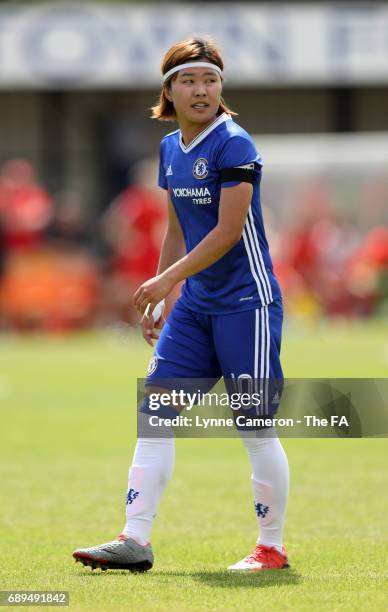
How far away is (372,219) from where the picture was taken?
86.6 ft

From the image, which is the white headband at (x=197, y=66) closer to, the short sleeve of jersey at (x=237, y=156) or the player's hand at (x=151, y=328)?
the short sleeve of jersey at (x=237, y=156)

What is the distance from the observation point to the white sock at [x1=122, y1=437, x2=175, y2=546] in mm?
6082

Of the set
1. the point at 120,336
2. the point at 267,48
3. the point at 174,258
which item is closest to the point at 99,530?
the point at 174,258

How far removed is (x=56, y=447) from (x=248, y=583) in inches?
207

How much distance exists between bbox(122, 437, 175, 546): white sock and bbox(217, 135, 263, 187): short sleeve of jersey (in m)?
1.20

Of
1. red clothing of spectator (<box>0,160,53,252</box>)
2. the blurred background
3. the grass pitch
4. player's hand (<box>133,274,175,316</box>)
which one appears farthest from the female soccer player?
red clothing of spectator (<box>0,160,53,252</box>)

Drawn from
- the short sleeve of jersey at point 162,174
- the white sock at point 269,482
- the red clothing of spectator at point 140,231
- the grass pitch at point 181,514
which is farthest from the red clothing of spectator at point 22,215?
the white sock at point 269,482

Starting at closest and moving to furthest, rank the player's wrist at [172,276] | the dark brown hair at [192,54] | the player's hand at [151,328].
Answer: the player's wrist at [172,276] < the dark brown hair at [192,54] < the player's hand at [151,328]

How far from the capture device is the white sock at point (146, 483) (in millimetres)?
6082

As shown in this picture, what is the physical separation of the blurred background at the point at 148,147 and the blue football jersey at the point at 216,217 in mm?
17336

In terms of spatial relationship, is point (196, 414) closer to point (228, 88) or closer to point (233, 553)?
point (233, 553)

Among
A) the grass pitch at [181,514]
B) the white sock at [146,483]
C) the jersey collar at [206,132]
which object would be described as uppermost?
the jersey collar at [206,132]

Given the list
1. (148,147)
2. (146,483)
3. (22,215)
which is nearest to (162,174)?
(146,483)

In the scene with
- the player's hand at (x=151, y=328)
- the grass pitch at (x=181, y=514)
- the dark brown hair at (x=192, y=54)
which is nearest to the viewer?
the grass pitch at (x=181, y=514)
